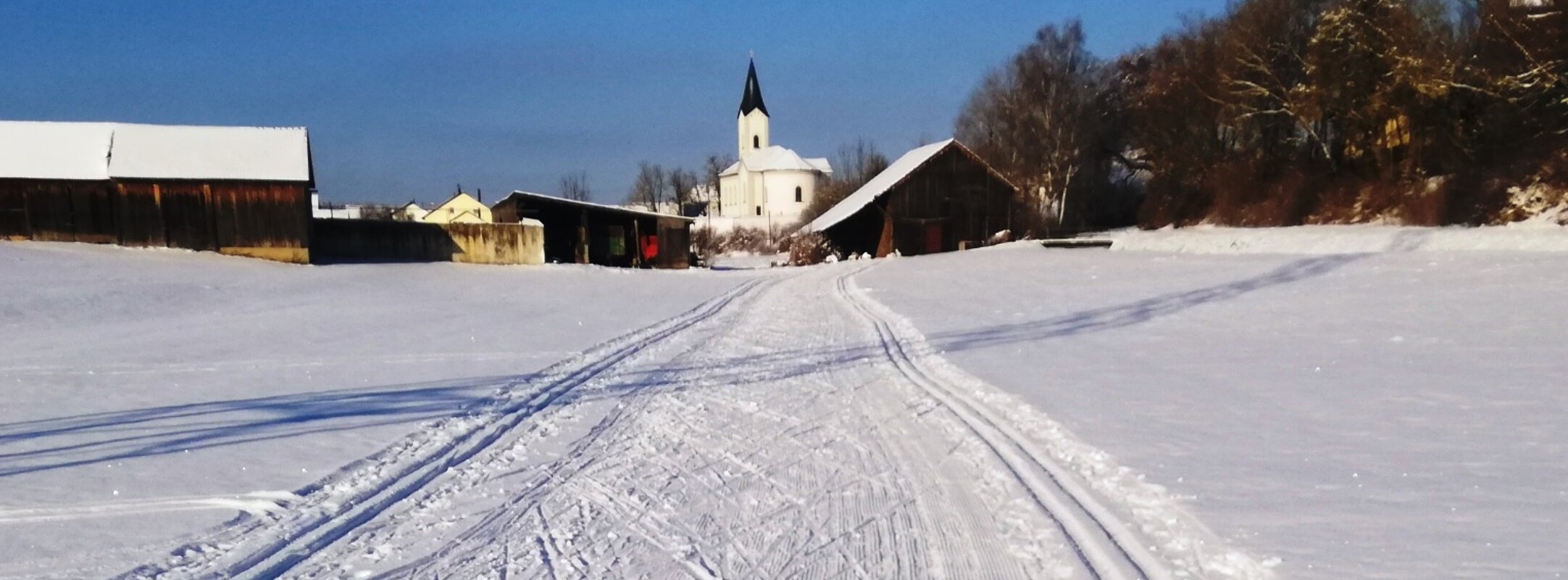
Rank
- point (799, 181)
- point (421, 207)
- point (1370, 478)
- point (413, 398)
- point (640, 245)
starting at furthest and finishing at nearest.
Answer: point (421, 207)
point (799, 181)
point (640, 245)
point (413, 398)
point (1370, 478)

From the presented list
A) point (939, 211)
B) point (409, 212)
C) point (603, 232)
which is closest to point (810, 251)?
point (939, 211)

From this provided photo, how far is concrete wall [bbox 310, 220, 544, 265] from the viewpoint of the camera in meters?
34.2

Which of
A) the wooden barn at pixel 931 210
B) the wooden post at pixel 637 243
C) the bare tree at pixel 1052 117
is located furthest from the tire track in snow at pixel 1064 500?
the bare tree at pixel 1052 117

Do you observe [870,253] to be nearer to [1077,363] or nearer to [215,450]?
[1077,363]

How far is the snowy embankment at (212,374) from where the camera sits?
5.57 meters

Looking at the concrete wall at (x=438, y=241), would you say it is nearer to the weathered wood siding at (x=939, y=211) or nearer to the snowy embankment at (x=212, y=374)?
the snowy embankment at (x=212, y=374)

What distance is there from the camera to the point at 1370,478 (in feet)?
17.9

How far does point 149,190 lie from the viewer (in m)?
30.2

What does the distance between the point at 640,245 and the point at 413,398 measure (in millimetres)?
30481

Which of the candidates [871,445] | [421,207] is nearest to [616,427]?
[871,445]

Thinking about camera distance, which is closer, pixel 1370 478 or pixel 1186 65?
pixel 1370 478

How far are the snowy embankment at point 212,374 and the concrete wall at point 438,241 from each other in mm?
6297

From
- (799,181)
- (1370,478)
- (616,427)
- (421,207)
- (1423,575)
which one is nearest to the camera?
(1423,575)

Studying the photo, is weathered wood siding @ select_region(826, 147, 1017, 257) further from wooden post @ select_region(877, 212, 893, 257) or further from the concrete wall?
the concrete wall
